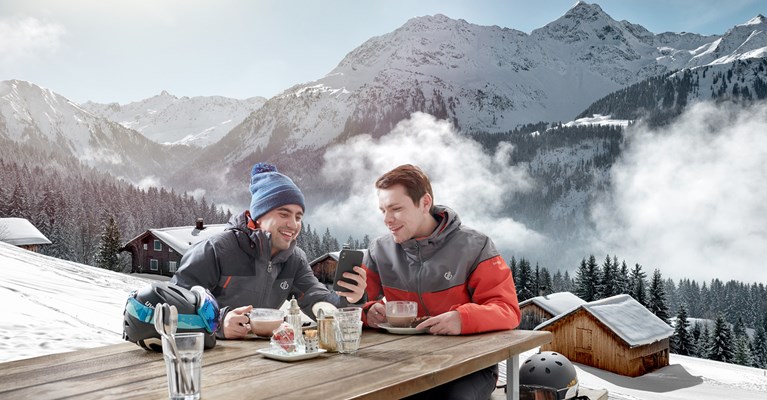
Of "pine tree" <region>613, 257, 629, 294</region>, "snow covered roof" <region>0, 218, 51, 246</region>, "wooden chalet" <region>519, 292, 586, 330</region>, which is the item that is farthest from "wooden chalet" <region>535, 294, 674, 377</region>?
"snow covered roof" <region>0, 218, 51, 246</region>

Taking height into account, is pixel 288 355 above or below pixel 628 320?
above

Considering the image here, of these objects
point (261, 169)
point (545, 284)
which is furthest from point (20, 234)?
point (545, 284)

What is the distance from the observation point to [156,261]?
3544 centimetres

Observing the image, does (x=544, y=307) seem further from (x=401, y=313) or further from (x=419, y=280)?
(x=401, y=313)

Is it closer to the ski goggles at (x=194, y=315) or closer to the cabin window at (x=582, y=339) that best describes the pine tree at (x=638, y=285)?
the cabin window at (x=582, y=339)

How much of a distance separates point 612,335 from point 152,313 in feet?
74.7

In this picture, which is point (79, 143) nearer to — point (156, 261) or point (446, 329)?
point (156, 261)

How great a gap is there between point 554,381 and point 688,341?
40.4 m

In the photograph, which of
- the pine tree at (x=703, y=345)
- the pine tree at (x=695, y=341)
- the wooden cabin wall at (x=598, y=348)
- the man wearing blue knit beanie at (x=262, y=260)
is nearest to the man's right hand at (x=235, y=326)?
the man wearing blue knit beanie at (x=262, y=260)

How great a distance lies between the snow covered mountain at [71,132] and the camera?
83438mm

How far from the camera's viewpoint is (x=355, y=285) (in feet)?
7.88

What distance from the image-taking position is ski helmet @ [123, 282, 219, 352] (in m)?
1.81

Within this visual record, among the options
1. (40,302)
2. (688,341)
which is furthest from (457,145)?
(40,302)

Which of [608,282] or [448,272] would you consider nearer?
[448,272]
